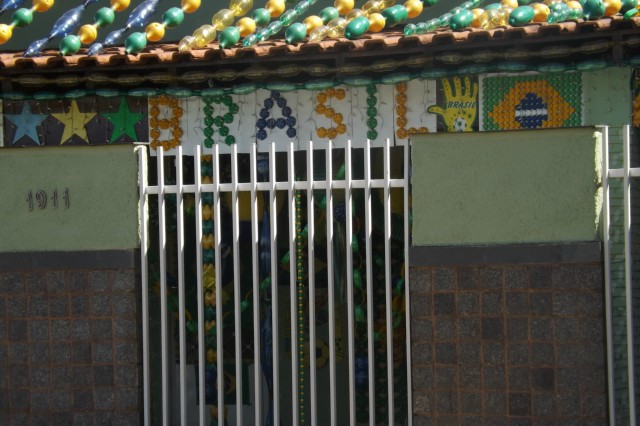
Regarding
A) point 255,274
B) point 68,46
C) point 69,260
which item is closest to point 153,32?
point 68,46

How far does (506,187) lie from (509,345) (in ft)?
2.79

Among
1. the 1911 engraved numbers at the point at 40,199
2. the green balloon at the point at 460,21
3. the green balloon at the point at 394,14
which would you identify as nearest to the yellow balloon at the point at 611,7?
the green balloon at the point at 460,21

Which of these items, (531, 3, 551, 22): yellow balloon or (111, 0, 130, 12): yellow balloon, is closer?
(531, 3, 551, 22): yellow balloon

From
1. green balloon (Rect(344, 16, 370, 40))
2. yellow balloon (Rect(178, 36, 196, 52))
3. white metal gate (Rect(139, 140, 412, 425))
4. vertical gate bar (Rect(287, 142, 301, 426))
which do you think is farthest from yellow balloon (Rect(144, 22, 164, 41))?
vertical gate bar (Rect(287, 142, 301, 426))

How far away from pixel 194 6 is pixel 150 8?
1.09 feet

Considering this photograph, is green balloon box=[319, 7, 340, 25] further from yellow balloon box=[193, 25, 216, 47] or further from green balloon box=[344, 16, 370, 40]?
yellow balloon box=[193, 25, 216, 47]

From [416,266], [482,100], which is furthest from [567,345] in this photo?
[482,100]

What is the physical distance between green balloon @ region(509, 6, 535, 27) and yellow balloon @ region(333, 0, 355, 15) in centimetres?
140

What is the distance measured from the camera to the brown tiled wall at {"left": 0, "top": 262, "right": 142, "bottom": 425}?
643 cm

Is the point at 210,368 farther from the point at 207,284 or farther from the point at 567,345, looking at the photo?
the point at 567,345

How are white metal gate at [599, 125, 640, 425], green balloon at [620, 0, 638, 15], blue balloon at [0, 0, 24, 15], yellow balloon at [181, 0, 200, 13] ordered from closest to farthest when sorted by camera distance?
white metal gate at [599, 125, 640, 425] < green balloon at [620, 0, 638, 15] < yellow balloon at [181, 0, 200, 13] < blue balloon at [0, 0, 24, 15]

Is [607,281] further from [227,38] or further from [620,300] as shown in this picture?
[227,38]

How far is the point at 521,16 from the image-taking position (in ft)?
21.4

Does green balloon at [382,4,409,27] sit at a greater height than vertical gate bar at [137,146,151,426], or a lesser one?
greater
